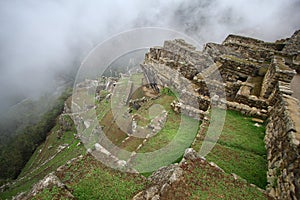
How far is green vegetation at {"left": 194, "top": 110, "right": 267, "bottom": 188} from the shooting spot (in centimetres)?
687

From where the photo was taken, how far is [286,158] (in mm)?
5395

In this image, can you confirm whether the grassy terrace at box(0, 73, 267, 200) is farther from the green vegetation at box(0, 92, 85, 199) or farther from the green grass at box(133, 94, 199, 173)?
the green vegetation at box(0, 92, 85, 199)

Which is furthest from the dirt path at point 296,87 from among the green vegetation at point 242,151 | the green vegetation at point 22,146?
the green vegetation at point 22,146

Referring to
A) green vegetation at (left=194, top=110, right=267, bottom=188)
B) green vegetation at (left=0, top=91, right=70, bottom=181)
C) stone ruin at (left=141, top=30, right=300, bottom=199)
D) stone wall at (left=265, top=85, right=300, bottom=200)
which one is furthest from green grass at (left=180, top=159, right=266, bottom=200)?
green vegetation at (left=0, top=91, right=70, bottom=181)

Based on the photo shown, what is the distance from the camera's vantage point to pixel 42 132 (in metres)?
85.0

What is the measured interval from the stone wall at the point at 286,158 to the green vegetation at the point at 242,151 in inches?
14.1

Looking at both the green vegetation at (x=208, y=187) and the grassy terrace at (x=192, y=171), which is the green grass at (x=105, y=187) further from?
the green vegetation at (x=208, y=187)

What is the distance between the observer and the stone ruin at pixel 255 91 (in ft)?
18.0

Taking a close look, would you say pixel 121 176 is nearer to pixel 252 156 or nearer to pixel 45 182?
pixel 45 182

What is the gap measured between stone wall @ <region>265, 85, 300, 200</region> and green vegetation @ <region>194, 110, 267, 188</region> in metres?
0.36

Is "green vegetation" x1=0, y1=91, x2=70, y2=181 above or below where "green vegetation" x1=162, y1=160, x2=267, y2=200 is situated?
below

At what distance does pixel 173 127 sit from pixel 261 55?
15.1m

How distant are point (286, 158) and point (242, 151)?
2607mm

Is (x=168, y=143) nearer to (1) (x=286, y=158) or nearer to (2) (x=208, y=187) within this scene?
(2) (x=208, y=187)
